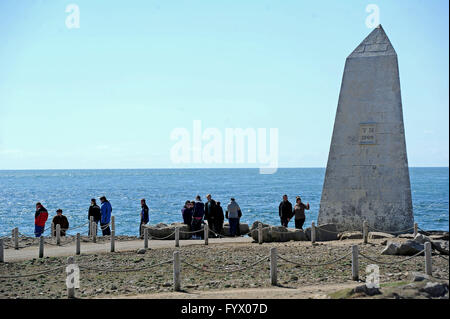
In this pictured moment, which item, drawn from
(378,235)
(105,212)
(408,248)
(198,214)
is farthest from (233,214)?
(408,248)

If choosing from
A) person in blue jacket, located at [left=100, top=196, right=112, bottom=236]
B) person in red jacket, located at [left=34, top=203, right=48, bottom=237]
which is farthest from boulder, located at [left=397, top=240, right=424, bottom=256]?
person in red jacket, located at [left=34, top=203, right=48, bottom=237]

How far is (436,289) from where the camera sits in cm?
913

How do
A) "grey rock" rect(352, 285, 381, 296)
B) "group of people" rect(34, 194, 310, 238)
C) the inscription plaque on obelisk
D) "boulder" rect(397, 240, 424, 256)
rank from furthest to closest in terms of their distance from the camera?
"group of people" rect(34, 194, 310, 238) < the inscription plaque on obelisk < "boulder" rect(397, 240, 424, 256) < "grey rock" rect(352, 285, 381, 296)

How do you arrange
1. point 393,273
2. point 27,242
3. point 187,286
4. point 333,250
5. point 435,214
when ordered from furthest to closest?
point 435,214 < point 27,242 < point 333,250 < point 393,273 < point 187,286

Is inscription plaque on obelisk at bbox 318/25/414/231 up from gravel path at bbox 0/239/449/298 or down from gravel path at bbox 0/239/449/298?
up

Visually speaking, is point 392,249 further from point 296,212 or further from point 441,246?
point 296,212

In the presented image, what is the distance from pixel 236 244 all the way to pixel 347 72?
6690 mm

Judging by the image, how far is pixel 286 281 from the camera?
1234 cm

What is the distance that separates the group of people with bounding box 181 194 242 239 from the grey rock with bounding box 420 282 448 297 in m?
10.9

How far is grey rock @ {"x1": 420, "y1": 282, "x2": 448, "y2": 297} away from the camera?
911 cm

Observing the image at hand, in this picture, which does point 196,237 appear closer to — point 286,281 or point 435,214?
point 286,281

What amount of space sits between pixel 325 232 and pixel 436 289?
943 cm

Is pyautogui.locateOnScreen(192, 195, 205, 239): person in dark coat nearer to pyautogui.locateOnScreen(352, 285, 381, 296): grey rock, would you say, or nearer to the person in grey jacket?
the person in grey jacket
